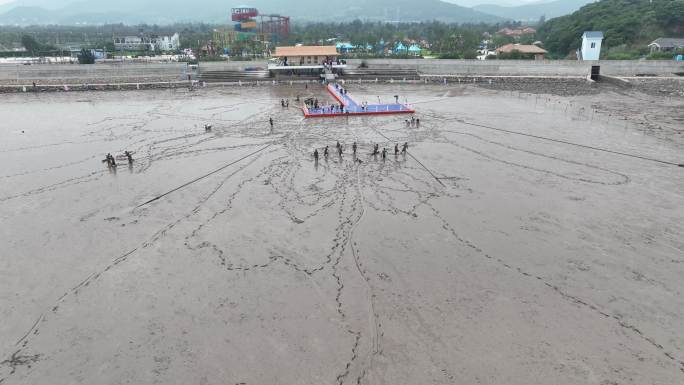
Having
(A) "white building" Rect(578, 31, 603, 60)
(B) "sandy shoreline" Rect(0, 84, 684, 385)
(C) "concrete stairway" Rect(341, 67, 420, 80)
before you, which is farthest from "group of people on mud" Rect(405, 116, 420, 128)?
(A) "white building" Rect(578, 31, 603, 60)

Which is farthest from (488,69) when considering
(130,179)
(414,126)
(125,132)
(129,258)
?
(129,258)

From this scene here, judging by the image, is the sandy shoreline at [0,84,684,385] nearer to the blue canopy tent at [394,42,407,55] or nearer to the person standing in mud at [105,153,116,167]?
the person standing in mud at [105,153,116,167]

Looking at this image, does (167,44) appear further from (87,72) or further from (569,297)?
(569,297)

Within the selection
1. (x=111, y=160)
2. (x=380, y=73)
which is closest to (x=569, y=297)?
(x=111, y=160)

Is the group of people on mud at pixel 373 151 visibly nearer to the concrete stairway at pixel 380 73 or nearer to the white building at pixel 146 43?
the concrete stairway at pixel 380 73

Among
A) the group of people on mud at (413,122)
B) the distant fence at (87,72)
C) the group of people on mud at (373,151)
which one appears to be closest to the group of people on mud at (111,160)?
the group of people on mud at (373,151)

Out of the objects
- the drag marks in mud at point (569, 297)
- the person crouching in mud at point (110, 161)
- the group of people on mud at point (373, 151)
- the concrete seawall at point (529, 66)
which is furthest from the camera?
the concrete seawall at point (529, 66)
